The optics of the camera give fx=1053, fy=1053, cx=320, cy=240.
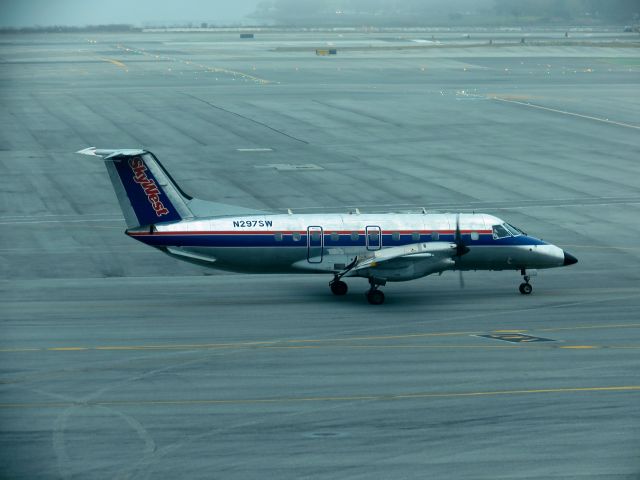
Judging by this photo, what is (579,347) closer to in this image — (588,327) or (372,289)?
(588,327)

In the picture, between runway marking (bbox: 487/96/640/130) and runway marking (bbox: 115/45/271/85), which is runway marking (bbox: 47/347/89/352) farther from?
runway marking (bbox: 115/45/271/85)

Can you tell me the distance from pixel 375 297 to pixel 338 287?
190 cm

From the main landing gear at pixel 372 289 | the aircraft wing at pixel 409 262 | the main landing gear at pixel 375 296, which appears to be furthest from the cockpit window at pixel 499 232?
the main landing gear at pixel 375 296

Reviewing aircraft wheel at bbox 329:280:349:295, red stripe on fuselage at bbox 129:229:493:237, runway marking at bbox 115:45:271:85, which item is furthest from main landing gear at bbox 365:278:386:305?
runway marking at bbox 115:45:271:85

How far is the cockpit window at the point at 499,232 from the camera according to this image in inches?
1618

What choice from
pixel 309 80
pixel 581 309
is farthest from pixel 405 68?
pixel 581 309

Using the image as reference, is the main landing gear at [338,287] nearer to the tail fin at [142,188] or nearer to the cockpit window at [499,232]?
the cockpit window at [499,232]

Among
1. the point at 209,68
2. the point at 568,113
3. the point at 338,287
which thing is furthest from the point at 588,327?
the point at 209,68

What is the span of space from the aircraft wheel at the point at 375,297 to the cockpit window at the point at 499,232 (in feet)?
17.1

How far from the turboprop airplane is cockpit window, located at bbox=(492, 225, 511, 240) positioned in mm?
46

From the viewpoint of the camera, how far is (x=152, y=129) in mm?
87688

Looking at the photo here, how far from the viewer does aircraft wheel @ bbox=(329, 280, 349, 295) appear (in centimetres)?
4087

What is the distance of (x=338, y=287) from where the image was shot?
4094 centimetres

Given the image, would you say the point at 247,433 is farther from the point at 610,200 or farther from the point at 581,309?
the point at 610,200
